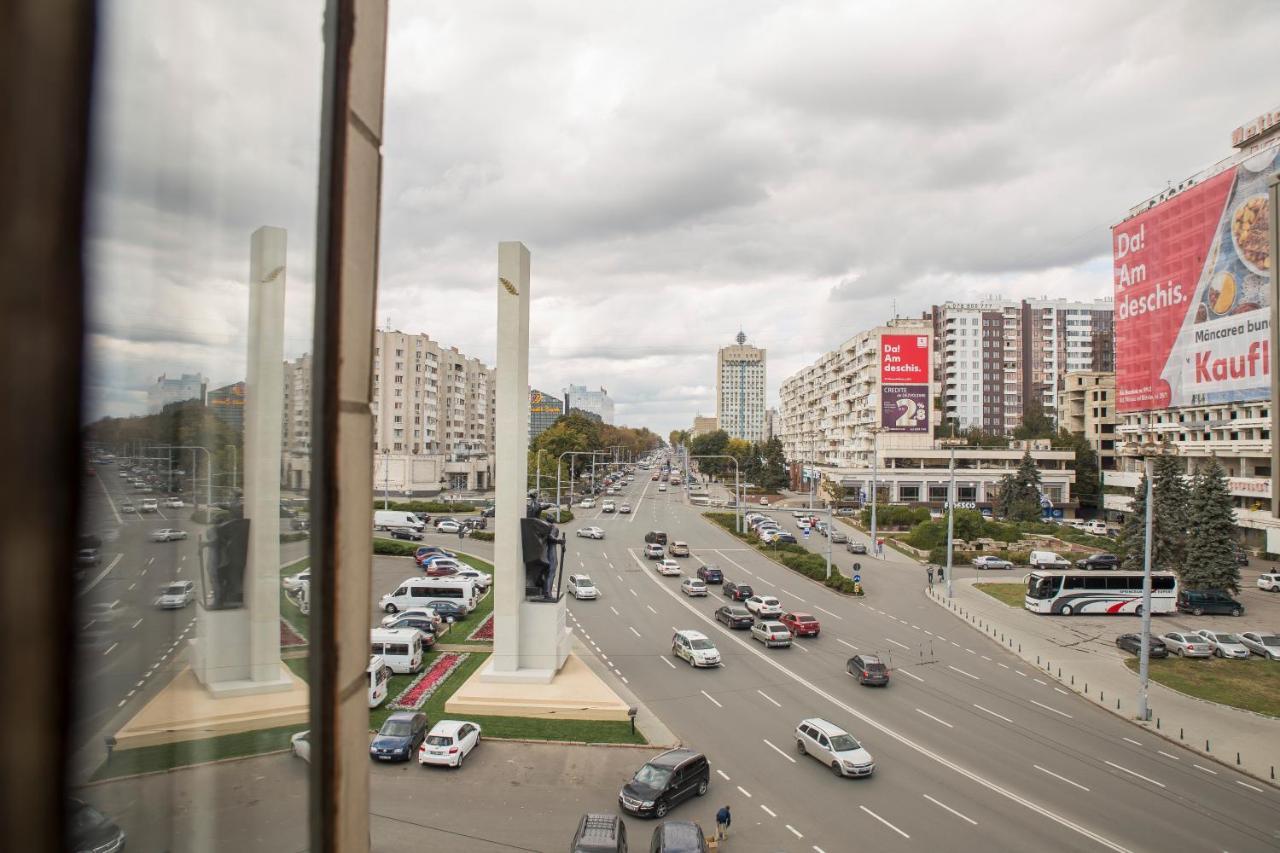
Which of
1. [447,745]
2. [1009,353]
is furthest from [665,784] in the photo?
[1009,353]

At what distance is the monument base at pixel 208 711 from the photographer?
104 centimetres

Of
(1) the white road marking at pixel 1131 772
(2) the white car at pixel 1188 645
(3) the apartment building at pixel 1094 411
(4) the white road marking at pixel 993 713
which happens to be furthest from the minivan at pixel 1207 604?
(3) the apartment building at pixel 1094 411

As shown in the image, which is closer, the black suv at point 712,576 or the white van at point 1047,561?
the black suv at point 712,576

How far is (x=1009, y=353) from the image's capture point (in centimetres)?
7750

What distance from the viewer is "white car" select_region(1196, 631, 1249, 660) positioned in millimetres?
17688

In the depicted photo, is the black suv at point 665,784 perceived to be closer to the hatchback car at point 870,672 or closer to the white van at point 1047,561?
the hatchback car at point 870,672

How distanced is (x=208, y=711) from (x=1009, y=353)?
86.7 m

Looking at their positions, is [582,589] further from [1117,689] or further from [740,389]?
[740,389]

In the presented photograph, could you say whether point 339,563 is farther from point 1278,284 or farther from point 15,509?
point 1278,284

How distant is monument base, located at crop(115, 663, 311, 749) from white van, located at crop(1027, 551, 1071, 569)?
33.0 meters

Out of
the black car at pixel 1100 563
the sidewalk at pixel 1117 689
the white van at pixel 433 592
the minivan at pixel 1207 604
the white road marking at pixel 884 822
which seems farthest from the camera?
the black car at pixel 1100 563

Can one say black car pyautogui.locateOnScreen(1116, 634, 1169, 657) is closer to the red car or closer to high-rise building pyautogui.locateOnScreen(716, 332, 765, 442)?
the red car

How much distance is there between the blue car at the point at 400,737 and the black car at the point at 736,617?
9.69 meters

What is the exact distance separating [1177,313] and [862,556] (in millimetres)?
21513
